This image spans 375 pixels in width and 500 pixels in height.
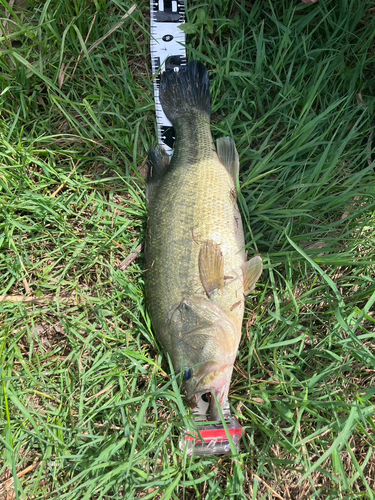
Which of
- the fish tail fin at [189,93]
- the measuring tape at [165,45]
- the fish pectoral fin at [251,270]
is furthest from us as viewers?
the measuring tape at [165,45]

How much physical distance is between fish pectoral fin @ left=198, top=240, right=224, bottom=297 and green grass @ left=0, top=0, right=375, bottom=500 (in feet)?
1.44

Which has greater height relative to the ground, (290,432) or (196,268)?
(196,268)

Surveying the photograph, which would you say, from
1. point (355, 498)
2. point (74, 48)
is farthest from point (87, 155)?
point (355, 498)

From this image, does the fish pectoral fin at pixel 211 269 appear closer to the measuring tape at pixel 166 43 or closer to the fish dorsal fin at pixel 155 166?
the fish dorsal fin at pixel 155 166

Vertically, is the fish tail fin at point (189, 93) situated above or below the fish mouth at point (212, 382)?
above

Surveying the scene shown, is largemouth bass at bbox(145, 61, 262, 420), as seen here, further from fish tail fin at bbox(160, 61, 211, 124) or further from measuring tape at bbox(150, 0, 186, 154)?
measuring tape at bbox(150, 0, 186, 154)

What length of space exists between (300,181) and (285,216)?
304 mm

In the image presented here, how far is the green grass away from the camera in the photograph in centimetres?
259

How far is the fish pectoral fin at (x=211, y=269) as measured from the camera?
8.26ft

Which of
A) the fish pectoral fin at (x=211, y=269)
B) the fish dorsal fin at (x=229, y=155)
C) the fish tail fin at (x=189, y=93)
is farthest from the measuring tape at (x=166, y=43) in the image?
the fish pectoral fin at (x=211, y=269)

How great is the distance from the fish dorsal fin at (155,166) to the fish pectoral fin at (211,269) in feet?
2.26

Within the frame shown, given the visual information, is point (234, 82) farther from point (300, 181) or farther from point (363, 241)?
point (363, 241)

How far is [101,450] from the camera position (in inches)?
101

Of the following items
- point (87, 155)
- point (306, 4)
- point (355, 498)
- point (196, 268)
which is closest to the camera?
point (355, 498)
